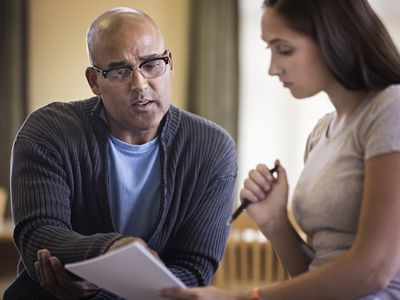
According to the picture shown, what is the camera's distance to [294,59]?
1360mm

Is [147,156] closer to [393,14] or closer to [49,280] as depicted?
[49,280]

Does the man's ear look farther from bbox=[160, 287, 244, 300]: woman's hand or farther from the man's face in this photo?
bbox=[160, 287, 244, 300]: woman's hand

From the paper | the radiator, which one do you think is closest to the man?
the paper

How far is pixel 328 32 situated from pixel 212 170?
77cm

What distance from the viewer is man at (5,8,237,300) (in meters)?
1.90

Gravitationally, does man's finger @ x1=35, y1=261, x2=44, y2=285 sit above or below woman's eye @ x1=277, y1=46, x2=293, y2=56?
below

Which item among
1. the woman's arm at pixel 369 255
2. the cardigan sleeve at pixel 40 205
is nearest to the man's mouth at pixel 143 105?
the cardigan sleeve at pixel 40 205

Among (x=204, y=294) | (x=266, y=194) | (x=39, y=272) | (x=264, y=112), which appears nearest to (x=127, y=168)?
(x=39, y=272)

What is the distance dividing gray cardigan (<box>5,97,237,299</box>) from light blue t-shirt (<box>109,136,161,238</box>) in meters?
0.03

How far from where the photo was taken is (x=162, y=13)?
5008 mm

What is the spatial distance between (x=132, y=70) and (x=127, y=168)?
0.89 feet

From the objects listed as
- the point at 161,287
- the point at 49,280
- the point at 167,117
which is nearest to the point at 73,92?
the point at 167,117

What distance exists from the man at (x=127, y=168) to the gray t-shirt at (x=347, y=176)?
56 cm

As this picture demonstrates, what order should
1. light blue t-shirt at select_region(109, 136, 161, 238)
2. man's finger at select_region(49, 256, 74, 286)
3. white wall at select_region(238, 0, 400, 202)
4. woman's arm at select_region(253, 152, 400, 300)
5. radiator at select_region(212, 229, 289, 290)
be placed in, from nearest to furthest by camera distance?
woman's arm at select_region(253, 152, 400, 300) < man's finger at select_region(49, 256, 74, 286) < light blue t-shirt at select_region(109, 136, 161, 238) < radiator at select_region(212, 229, 289, 290) < white wall at select_region(238, 0, 400, 202)
